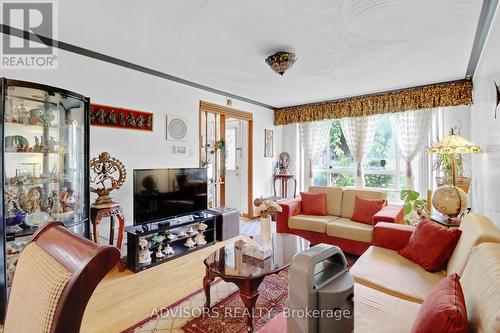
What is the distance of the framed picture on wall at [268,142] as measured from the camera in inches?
222

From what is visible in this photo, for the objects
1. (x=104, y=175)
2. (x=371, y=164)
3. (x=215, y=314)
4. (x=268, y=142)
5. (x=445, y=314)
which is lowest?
(x=215, y=314)

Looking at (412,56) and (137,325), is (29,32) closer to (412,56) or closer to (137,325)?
(137,325)

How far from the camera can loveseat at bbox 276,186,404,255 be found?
3.14 m

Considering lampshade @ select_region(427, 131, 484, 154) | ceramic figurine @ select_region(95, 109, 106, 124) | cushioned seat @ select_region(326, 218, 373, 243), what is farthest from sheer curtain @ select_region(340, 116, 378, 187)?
ceramic figurine @ select_region(95, 109, 106, 124)

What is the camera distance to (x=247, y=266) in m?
1.98

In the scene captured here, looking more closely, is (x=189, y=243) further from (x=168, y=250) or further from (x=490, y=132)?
(x=490, y=132)

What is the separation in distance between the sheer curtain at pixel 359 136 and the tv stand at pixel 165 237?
3.02 metres

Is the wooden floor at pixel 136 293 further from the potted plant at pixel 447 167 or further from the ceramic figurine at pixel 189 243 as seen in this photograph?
the potted plant at pixel 447 167

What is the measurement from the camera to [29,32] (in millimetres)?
2447

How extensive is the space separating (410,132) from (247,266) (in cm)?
394

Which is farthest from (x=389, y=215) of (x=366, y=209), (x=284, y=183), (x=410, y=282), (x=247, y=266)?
(x=284, y=183)

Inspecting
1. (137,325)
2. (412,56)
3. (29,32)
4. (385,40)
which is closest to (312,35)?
(385,40)

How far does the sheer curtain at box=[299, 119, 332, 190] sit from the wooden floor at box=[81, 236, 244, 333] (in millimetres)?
3443

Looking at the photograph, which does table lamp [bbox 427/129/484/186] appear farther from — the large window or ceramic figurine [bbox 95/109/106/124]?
ceramic figurine [bbox 95/109/106/124]
